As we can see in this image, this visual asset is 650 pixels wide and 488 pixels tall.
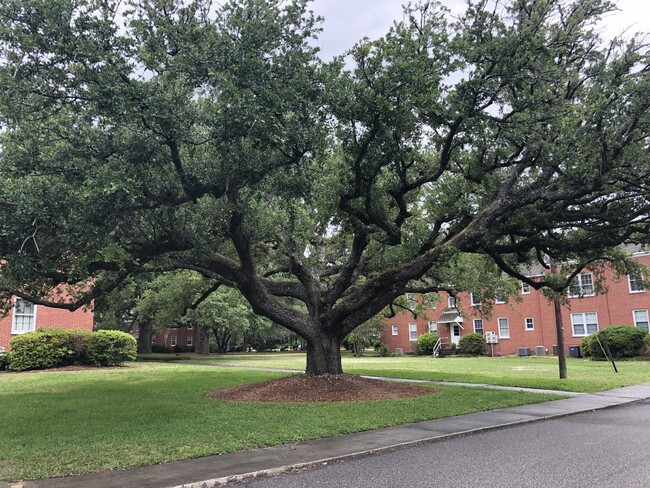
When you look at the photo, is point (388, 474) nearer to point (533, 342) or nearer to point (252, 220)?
point (252, 220)

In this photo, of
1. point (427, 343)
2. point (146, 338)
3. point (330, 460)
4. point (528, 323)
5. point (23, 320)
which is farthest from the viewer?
point (146, 338)

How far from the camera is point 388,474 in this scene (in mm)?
6391

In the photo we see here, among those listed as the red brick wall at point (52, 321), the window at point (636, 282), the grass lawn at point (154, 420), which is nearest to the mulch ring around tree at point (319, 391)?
the grass lawn at point (154, 420)

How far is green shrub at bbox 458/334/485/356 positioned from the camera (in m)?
41.3

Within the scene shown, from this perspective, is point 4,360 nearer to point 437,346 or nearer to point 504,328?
point 437,346

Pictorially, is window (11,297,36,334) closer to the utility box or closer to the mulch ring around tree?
the mulch ring around tree

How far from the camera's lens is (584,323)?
123 feet

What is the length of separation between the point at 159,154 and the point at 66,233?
237 cm

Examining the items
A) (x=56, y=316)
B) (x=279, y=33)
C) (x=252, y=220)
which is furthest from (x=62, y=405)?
(x=56, y=316)

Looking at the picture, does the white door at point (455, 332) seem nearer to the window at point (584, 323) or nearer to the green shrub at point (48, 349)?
the window at point (584, 323)

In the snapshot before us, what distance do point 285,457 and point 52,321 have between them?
2351 cm

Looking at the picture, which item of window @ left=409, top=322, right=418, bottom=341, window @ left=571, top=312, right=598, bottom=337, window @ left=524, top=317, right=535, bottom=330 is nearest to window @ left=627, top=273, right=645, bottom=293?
window @ left=571, top=312, right=598, bottom=337

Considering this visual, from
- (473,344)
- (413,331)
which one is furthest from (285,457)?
(413,331)

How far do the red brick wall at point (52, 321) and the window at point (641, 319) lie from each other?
35.9m
